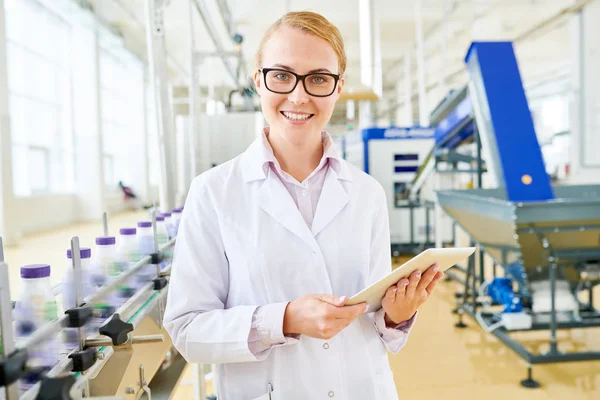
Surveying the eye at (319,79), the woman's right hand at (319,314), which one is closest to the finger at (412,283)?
the woman's right hand at (319,314)

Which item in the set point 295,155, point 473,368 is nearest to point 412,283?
point 295,155

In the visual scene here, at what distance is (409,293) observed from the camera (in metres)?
0.95

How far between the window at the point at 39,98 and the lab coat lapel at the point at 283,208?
721 centimetres

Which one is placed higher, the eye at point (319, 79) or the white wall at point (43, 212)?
the eye at point (319, 79)

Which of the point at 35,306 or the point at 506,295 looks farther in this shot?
the point at 506,295

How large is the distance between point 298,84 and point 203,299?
0.49 metres

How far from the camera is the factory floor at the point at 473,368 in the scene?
93.5 inches

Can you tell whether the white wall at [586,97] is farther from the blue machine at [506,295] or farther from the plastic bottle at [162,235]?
the plastic bottle at [162,235]

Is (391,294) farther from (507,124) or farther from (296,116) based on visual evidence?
(507,124)

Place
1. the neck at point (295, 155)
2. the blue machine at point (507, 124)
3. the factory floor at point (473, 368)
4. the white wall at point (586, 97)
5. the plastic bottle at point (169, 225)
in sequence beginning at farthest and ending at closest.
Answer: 1. the white wall at point (586, 97)
2. the blue machine at point (507, 124)
3. the factory floor at point (473, 368)
4. the plastic bottle at point (169, 225)
5. the neck at point (295, 155)

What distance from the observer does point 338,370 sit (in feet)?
3.27

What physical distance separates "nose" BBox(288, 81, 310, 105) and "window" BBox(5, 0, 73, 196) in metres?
7.26

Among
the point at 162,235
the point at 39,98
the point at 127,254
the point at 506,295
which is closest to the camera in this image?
Answer: the point at 127,254

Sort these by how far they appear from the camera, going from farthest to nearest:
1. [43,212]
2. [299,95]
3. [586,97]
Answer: [43,212] < [586,97] < [299,95]
